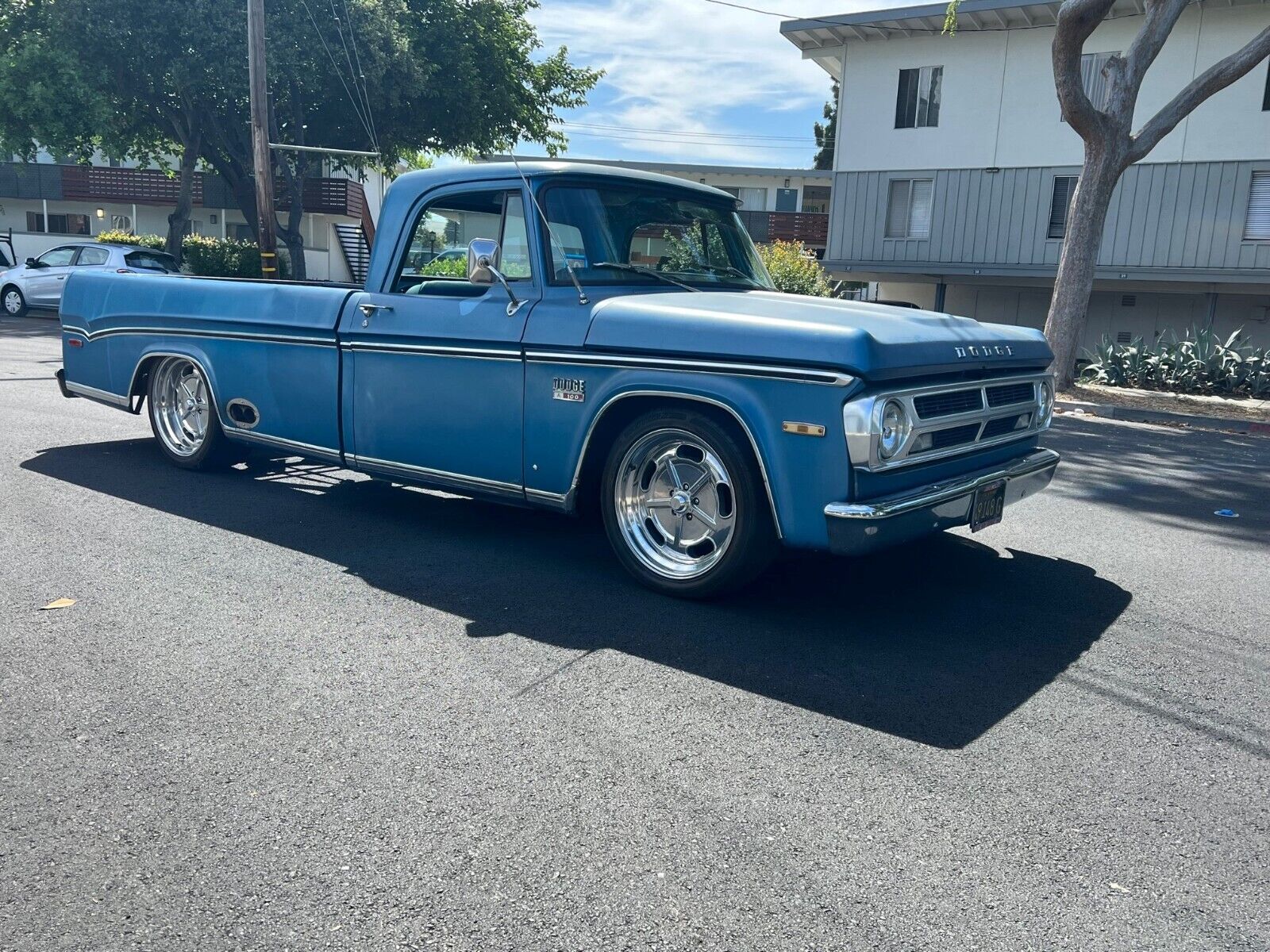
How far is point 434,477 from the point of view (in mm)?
5801

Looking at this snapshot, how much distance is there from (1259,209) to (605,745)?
76.4 ft

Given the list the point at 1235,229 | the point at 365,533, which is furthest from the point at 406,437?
the point at 1235,229

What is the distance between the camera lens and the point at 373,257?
6062mm

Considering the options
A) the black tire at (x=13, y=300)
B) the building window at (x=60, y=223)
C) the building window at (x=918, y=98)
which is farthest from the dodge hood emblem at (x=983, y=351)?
the building window at (x=60, y=223)

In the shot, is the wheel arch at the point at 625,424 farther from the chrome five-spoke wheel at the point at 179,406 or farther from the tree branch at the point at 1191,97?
the tree branch at the point at 1191,97

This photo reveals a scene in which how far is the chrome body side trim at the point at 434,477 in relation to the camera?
216 inches

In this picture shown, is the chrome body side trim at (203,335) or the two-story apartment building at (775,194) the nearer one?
the chrome body side trim at (203,335)

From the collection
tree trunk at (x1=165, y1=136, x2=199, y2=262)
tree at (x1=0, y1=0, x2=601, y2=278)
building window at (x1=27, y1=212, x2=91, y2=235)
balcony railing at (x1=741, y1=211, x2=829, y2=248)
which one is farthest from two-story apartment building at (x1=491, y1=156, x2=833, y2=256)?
building window at (x1=27, y1=212, x2=91, y2=235)

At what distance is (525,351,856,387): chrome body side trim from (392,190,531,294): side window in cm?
55

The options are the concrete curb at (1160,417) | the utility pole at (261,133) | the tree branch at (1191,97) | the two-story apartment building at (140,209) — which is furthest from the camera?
the two-story apartment building at (140,209)

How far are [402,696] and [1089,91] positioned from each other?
23.8 meters

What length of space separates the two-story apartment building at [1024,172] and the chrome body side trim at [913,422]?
66.0ft

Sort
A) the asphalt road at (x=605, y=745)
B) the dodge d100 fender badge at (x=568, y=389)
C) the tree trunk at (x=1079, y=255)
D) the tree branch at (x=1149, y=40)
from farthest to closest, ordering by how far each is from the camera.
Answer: the tree trunk at (x=1079, y=255) → the tree branch at (x=1149, y=40) → the dodge d100 fender badge at (x=568, y=389) → the asphalt road at (x=605, y=745)

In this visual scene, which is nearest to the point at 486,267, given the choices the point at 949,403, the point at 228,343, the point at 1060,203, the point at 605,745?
the point at 949,403
